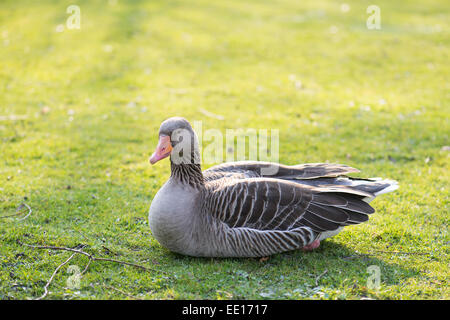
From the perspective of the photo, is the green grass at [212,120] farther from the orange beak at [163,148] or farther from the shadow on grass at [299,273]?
the orange beak at [163,148]

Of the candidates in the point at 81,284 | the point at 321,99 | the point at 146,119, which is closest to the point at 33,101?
the point at 146,119

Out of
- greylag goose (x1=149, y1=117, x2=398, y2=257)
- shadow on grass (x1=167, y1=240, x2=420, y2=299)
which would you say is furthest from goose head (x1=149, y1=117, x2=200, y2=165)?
shadow on grass (x1=167, y1=240, x2=420, y2=299)

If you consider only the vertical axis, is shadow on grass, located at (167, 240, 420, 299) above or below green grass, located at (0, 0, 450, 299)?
below

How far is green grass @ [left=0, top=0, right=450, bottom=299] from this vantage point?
518cm

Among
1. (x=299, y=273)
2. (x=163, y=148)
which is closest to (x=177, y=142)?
(x=163, y=148)

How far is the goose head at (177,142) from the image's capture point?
5.27 m

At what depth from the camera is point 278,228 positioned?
5.29 metres

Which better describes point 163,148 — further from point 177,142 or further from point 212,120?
point 212,120

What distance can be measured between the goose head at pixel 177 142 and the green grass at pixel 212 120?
117 centimetres

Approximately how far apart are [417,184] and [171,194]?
4322 millimetres

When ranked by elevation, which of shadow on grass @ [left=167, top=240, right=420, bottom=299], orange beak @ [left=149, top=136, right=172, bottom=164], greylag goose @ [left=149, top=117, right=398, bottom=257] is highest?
orange beak @ [left=149, top=136, right=172, bottom=164]

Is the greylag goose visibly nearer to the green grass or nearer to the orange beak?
the orange beak

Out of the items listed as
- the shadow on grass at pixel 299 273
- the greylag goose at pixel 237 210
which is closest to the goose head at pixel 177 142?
the greylag goose at pixel 237 210

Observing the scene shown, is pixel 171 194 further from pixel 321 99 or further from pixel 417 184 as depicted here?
pixel 321 99
